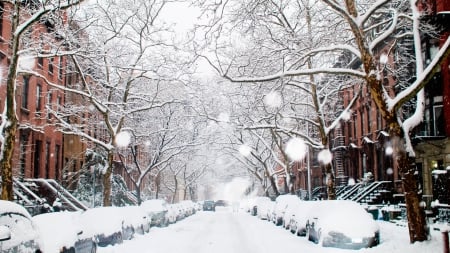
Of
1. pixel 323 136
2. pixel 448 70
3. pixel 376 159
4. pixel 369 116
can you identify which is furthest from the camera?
pixel 369 116

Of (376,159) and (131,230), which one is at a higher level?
(376,159)

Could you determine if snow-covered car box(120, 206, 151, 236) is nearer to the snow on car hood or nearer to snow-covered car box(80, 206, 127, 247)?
snow-covered car box(80, 206, 127, 247)

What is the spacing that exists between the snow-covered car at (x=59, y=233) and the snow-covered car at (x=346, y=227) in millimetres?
7260

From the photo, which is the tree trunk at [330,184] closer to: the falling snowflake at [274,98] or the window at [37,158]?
the falling snowflake at [274,98]

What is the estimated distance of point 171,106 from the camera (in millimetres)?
37281

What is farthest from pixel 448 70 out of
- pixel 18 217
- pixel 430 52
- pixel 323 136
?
pixel 18 217

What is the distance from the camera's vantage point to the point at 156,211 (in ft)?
91.0

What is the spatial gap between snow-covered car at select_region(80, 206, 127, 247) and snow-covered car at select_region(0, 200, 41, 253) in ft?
14.8

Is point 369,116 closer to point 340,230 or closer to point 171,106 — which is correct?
point 171,106

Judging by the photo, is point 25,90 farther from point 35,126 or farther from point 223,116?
point 223,116

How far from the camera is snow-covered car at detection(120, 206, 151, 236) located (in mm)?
19342

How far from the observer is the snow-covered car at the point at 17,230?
7.91 meters

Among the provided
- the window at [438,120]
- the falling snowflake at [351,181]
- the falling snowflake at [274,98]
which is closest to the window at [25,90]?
the falling snowflake at [274,98]

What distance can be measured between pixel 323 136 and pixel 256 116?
10.5m
